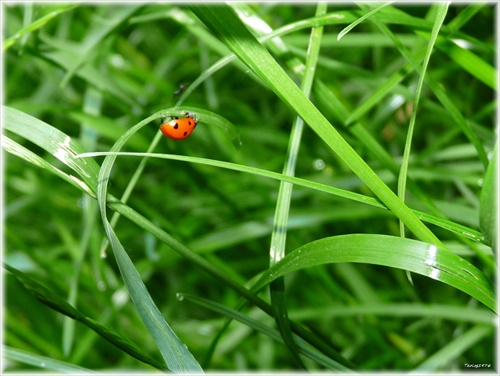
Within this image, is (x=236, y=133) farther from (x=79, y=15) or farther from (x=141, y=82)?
(x=79, y=15)

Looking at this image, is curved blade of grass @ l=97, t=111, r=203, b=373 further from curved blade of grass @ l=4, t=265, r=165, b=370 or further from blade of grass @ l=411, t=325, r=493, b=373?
blade of grass @ l=411, t=325, r=493, b=373

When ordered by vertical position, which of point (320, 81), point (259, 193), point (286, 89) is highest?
point (259, 193)

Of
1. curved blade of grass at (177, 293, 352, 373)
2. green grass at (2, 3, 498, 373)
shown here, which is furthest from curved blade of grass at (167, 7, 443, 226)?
curved blade of grass at (177, 293, 352, 373)

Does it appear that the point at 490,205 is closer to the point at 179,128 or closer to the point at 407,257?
the point at 407,257

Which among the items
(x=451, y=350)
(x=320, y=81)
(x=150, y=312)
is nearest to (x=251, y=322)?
(x=150, y=312)

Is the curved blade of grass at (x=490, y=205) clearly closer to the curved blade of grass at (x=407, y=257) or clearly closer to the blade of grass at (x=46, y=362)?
the curved blade of grass at (x=407, y=257)

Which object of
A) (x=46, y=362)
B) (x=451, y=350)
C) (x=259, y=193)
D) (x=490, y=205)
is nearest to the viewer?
(x=490, y=205)
